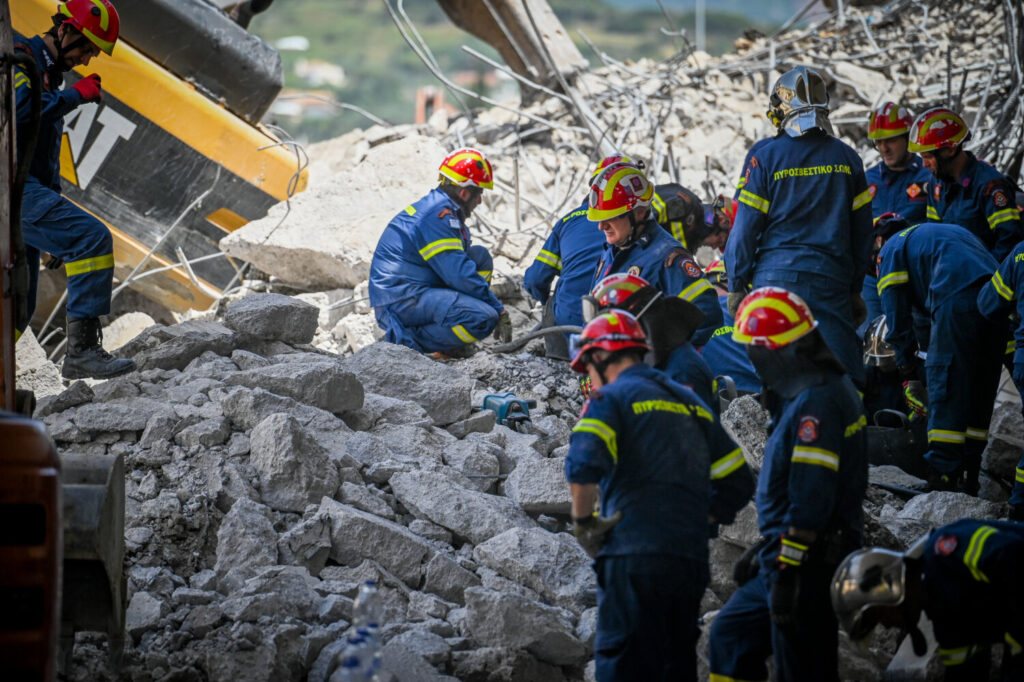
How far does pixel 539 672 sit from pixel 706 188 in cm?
573

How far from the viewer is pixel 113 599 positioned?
330cm

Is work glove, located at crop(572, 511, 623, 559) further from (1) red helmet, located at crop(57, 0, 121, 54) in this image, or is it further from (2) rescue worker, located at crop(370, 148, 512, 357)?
(2) rescue worker, located at crop(370, 148, 512, 357)

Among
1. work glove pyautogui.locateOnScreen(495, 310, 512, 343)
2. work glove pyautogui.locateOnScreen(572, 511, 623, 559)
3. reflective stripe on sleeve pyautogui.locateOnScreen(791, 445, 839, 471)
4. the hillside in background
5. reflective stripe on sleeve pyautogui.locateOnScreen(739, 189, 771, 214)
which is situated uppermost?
the hillside in background

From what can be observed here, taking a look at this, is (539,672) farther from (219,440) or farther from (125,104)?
(125,104)

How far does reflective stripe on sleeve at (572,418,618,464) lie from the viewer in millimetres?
3521

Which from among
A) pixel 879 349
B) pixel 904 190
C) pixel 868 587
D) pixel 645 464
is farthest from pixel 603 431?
pixel 904 190

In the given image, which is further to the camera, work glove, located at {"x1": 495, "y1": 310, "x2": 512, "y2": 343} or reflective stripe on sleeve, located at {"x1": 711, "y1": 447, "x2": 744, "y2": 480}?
work glove, located at {"x1": 495, "y1": 310, "x2": 512, "y2": 343}

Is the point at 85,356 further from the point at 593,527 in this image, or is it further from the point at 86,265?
the point at 593,527

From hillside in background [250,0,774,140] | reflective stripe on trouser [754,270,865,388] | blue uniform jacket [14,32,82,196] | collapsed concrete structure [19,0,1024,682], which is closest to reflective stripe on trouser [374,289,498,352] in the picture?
collapsed concrete structure [19,0,1024,682]

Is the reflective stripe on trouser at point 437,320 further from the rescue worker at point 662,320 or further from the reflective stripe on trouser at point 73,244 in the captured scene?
the rescue worker at point 662,320

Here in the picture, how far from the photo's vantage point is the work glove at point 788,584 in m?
3.62

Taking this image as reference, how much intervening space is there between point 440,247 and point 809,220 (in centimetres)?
265

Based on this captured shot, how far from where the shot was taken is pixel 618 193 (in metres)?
5.56

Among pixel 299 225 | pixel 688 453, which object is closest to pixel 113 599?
pixel 688 453
